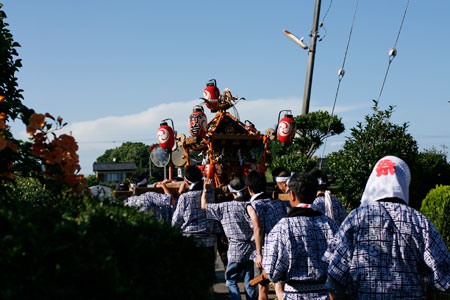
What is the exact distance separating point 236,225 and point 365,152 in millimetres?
6308

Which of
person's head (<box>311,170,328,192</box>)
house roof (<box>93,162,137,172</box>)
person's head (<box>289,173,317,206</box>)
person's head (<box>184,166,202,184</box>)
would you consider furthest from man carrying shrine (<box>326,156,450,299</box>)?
house roof (<box>93,162,137,172</box>)

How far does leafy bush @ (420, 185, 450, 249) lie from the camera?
26.3 ft

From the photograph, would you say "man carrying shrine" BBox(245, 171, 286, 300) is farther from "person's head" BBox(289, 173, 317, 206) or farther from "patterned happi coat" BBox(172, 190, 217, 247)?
"person's head" BBox(289, 173, 317, 206)

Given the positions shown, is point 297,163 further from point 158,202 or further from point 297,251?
point 297,251

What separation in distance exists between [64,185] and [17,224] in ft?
5.82

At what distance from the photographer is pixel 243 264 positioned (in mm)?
6371

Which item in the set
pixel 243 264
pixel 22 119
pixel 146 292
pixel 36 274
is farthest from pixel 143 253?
pixel 243 264

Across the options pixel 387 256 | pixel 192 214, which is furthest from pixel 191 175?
pixel 387 256

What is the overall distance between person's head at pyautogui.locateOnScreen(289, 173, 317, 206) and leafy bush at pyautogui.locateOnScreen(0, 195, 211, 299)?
1.71m

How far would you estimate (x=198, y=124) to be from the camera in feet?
37.1

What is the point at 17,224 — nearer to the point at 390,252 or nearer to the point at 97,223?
the point at 97,223

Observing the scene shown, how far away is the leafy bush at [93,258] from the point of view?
6.52ft

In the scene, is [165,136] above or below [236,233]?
above

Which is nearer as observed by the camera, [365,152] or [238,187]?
[238,187]
